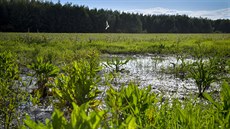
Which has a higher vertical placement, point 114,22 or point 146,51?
point 114,22

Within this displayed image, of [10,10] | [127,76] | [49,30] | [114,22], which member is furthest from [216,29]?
[127,76]

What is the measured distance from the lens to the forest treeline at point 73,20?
4938 centimetres

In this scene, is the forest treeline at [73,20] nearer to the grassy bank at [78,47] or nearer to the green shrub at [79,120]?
the grassy bank at [78,47]

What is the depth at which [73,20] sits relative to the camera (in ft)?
188

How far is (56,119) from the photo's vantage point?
1.09 meters

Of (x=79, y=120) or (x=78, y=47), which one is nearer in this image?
(x=79, y=120)

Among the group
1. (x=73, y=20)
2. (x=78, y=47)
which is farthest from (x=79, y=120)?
(x=73, y=20)

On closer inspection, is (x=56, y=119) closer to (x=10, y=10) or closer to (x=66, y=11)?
(x=10, y=10)

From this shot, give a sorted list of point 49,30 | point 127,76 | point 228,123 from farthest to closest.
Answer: point 49,30 < point 127,76 < point 228,123

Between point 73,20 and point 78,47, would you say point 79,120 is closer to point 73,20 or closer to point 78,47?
point 78,47

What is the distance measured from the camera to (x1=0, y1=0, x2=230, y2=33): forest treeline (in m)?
49.4

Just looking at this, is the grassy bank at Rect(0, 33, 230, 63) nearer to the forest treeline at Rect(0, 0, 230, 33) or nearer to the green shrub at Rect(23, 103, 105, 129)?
the green shrub at Rect(23, 103, 105, 129)

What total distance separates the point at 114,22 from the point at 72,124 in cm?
6757

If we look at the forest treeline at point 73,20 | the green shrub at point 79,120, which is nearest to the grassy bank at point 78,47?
the green shrub at point 79,120
